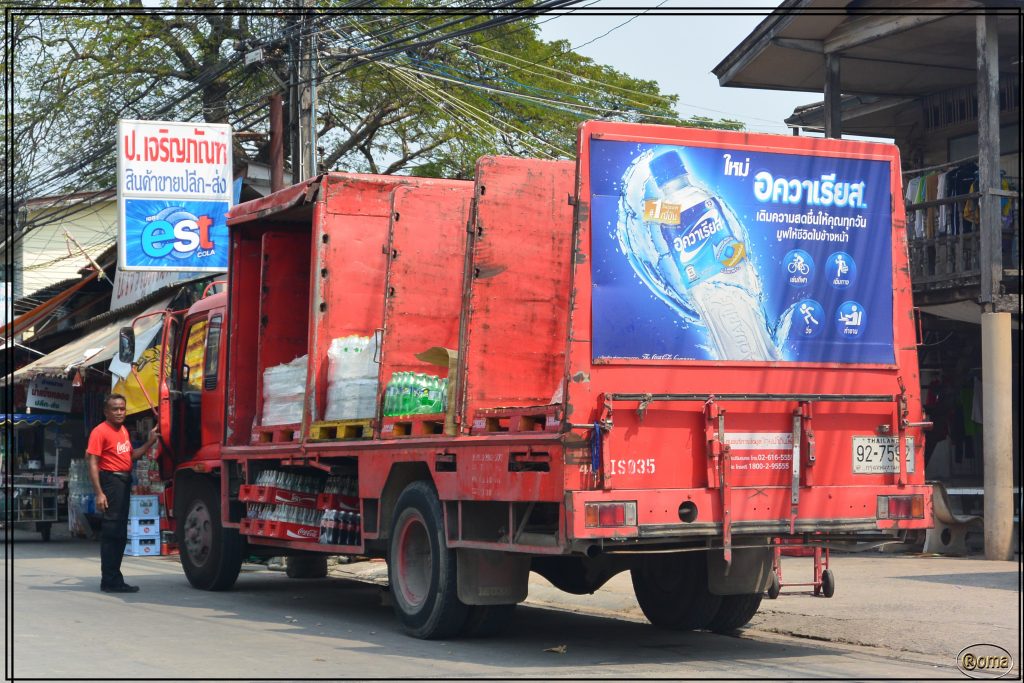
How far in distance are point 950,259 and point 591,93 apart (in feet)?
36.4

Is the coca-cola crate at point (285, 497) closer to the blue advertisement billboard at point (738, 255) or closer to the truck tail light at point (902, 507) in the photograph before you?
the blue advertisement billboard at point (738, 255)

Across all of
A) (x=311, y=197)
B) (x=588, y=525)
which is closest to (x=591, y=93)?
(x=311, y=197)

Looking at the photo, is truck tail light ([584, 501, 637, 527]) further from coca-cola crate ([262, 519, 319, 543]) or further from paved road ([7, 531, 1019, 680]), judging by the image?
coca-cola crate ([262, 519, 319, 543])

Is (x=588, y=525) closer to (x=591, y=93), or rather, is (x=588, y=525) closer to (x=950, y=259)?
(x=950, y=259)

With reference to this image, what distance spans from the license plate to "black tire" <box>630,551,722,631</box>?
144 centimetres

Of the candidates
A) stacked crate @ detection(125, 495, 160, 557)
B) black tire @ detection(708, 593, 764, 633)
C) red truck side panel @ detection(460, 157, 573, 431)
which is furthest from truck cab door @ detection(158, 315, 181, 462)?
black tire @ detection(708, 593, 764, 633)

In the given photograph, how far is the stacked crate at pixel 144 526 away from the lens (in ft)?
55.5

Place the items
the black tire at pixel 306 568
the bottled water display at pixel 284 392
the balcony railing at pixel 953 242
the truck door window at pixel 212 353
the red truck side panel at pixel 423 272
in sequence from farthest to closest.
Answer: the balcony railing at pixel 953 242 → the black tire at pixel 306 568 → the truck door window at pixel 212 353 → the bottled water display at pixel 284 392 → the red truck side panel at pixel 423 272

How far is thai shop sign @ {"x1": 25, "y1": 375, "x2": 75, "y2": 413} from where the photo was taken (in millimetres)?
22042

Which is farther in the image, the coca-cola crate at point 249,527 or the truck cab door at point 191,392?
the truck cab door at point 191,392

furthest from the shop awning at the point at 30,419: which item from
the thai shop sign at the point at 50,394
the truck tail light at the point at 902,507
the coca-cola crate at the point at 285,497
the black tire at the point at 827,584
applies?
the truck tail light at the point at 902,507

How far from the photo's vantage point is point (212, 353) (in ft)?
44.4

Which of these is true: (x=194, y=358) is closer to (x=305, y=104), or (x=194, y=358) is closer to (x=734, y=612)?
(x=305, y=104)

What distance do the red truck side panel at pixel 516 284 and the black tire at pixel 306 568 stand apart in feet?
19.6
